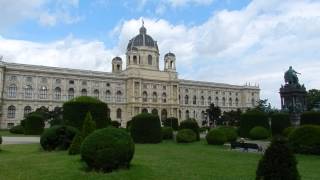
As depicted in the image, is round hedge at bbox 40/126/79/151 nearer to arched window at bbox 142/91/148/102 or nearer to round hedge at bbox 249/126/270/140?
round hedge at bbox 249/126/270/140

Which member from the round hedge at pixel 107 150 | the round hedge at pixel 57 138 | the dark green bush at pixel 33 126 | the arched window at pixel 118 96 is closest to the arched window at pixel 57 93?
the arched window at pixel 118 96

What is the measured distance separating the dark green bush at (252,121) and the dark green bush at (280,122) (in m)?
0.67

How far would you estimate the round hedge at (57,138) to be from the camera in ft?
69.2

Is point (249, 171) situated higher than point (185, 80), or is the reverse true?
point (185, 80)

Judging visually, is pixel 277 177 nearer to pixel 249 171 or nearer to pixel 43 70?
pixel 249 171

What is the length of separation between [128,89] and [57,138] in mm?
68490

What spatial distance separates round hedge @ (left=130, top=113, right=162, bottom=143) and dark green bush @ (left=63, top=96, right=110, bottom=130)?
7.79 ft

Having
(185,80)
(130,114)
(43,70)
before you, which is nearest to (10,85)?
(43,70)

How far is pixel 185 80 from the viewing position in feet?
330

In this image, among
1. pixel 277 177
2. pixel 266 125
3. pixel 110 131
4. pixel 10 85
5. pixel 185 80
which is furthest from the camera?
pixel 185 80

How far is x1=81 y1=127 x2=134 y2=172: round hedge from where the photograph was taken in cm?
1242

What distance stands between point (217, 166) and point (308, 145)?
8253 millimetres

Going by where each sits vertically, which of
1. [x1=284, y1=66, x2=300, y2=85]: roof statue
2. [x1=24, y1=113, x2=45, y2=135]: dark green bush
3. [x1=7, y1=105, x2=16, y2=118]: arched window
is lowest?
[x1=24, y1=113, x2=45, y2=135]: dark green bush

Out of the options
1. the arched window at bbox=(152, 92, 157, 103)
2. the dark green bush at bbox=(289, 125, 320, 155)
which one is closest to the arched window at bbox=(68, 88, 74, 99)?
the arched window at bbox=(152, 92, 157, 103)
